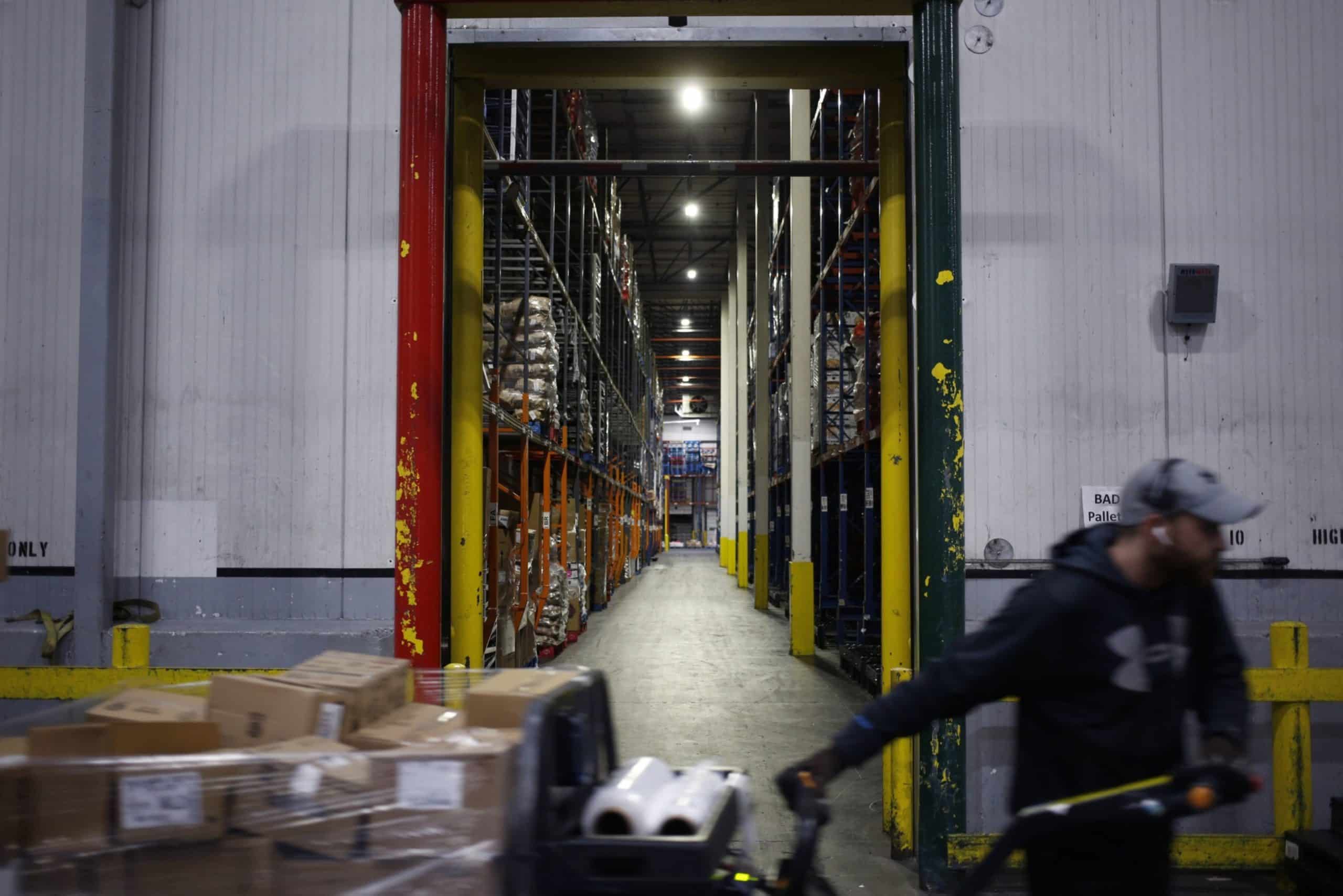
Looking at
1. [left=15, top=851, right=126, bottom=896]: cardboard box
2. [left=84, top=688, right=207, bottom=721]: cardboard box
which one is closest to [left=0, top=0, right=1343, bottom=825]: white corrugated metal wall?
[left=84, top=688, right=207, bottom=721]: cardboard box

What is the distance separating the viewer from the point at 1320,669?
3.35 metres

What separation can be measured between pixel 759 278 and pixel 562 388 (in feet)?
16.0

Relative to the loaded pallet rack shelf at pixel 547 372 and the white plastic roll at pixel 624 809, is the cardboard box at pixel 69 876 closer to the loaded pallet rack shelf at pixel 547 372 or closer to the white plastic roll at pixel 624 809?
the white plastic roll at pixel 624 809

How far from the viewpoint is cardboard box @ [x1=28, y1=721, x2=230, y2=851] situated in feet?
5.62

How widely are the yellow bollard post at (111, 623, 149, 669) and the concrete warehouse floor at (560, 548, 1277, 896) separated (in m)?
1.82

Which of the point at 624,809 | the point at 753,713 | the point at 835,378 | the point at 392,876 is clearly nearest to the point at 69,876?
the point at 392,876

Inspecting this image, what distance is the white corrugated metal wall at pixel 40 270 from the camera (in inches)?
152

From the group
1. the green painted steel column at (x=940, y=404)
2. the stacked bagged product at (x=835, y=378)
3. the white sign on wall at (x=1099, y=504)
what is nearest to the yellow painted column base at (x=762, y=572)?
the stacked bagged product at (x=835, y=378)

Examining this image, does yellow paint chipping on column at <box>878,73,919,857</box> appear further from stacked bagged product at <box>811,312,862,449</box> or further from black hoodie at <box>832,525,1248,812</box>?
stacked bagged product at <box>811,312,862,449</box>

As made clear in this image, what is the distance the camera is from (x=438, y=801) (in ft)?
5.59

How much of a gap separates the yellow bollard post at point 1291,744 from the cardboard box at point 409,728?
10.0 ft

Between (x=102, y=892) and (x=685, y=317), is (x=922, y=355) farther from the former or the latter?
(x=685, y=317)

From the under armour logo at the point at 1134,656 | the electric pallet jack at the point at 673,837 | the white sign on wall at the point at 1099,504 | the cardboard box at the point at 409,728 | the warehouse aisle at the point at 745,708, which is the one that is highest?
the white sign on wall at the point at 1099,504

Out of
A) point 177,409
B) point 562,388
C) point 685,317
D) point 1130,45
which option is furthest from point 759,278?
point 685,317
